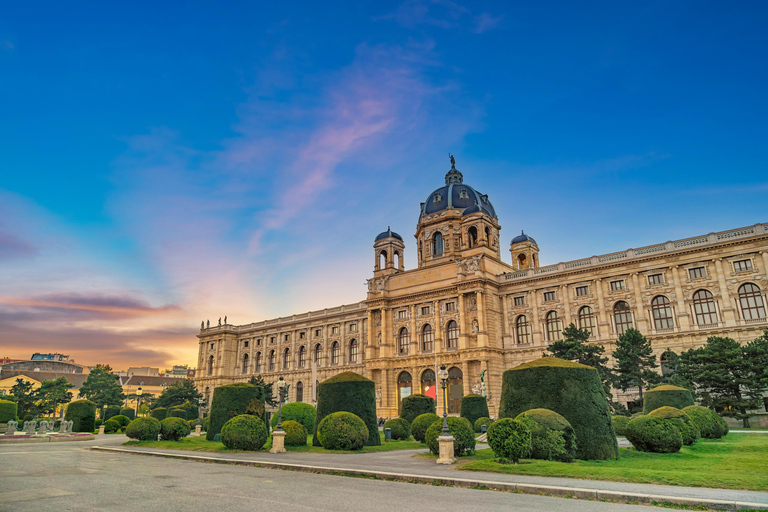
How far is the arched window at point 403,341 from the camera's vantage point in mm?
62375

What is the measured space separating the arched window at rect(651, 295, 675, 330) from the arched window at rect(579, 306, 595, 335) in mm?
5690

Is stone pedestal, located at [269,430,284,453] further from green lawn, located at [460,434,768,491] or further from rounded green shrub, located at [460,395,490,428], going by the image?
rounded green shrub, located at [460,395,490,428]

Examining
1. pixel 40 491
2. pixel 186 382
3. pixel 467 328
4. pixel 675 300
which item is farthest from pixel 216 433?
pixel 186 382

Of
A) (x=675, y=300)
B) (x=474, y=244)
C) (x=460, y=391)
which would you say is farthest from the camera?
(x=474, y=244)

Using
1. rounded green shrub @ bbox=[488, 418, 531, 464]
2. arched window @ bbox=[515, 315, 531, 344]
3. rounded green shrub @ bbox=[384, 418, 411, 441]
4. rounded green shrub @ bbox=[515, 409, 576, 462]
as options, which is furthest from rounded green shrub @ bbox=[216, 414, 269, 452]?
arched window @ bbox=[515, 315, 531, 344]

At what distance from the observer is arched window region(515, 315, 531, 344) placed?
5533 cm

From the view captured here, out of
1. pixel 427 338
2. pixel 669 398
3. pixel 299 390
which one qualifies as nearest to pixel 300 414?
pixel 669 398

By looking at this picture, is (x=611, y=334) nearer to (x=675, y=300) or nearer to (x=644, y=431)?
(x=675, y=300)

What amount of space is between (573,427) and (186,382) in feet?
218

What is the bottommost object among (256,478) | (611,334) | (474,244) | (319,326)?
(256,478)

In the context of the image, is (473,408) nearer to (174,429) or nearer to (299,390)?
(174,429)

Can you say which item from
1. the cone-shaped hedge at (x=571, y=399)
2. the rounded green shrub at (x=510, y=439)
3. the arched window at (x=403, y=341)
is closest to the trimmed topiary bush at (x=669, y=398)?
the cone-shaped hedge at (x=571, y=399)

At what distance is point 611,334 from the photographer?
4938 centimetres

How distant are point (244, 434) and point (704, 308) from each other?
4200cm
